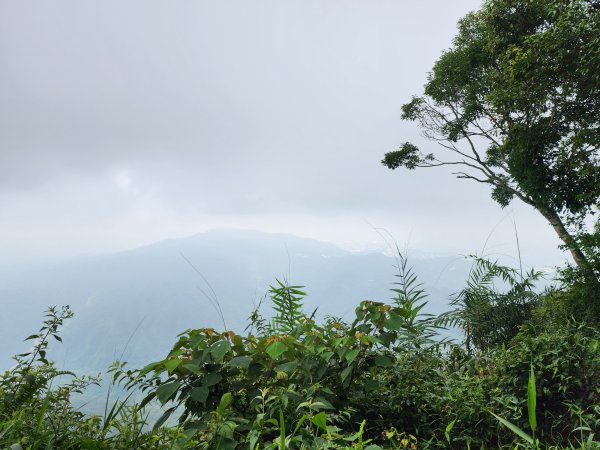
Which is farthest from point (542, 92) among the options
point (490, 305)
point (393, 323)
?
point (393, 323)

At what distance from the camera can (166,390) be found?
5.75ft

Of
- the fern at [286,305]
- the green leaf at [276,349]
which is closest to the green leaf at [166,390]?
the green leaf at [276,349]

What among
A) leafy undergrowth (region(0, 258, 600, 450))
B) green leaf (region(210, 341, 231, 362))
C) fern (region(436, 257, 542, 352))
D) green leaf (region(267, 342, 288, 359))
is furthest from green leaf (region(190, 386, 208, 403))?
fern (region(436, 257, 542, 352))

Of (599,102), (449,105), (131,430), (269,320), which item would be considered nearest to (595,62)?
(599,102)

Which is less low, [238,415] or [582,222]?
[582,222]

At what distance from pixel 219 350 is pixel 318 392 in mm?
679

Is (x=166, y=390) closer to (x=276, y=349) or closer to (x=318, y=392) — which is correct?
(x=276, y=349)

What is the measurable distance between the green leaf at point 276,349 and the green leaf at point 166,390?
48 centimetres

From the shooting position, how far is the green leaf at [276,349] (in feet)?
5.56

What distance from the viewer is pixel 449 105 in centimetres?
1212

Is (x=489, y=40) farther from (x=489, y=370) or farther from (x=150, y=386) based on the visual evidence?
(x=150, y=386)

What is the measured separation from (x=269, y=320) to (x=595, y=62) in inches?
283

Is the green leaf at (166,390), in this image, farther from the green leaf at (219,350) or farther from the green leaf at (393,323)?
the green leaf at (393,323)

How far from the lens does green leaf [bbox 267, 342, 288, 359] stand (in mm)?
1694
